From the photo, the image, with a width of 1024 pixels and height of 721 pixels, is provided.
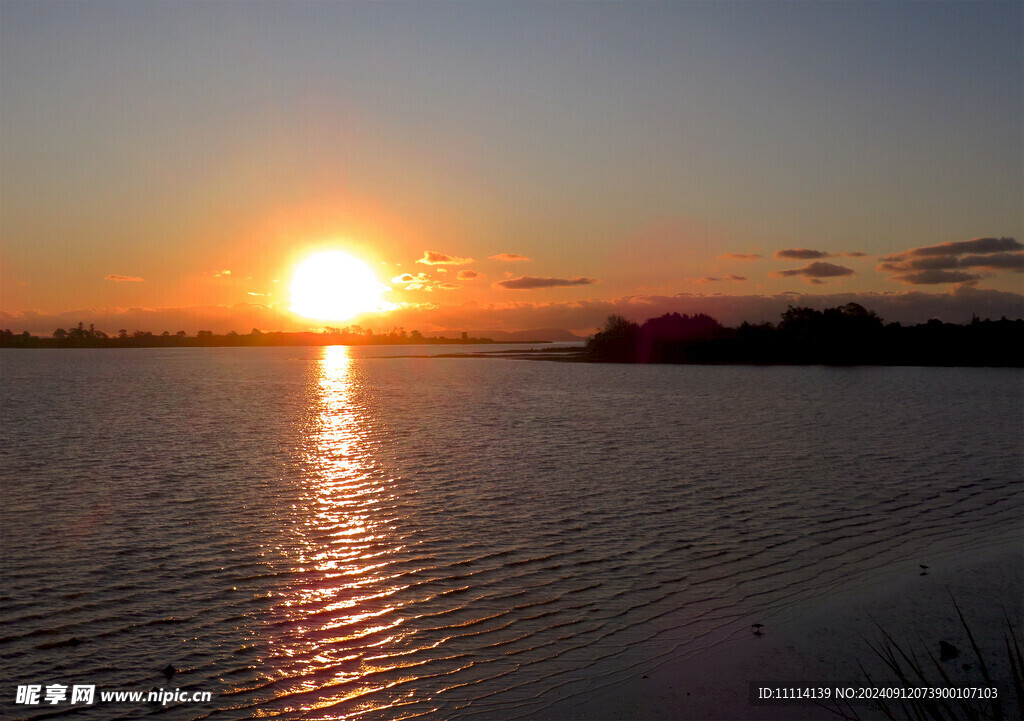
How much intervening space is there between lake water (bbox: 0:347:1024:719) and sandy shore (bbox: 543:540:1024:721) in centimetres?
50

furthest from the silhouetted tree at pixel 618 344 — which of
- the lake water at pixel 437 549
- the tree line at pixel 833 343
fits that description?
the lake water at pixel 437 549

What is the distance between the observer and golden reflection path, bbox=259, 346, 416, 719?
375 inches

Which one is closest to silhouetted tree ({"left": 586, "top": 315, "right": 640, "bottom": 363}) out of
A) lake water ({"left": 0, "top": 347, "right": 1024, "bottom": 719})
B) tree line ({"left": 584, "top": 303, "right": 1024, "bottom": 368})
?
tree line ({"left": 584, "top": 303, "right": 1024, "bottom": 368})

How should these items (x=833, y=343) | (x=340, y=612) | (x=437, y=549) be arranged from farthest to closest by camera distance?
(x=833, y=343)
(x=437, y=549)
(x=340, y=612)

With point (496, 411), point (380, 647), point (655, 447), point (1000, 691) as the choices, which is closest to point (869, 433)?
point (655, 447)

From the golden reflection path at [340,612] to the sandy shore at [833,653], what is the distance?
2624 mm

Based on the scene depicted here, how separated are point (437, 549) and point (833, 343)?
147178 mm

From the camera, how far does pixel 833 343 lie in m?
147

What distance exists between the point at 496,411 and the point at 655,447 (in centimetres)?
2088

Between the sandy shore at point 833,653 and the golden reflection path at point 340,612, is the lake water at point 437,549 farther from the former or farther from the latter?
the sandy shore at point 833,653

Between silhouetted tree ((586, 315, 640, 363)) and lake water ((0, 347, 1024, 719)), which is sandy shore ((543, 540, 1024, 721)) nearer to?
lake water ((0, 347, 1024, 719))

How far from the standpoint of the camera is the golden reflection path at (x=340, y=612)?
9.52m

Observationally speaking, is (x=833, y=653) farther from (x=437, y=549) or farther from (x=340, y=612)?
(x=437, y=549)

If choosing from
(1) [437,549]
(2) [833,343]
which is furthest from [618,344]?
(1) [437,549]
